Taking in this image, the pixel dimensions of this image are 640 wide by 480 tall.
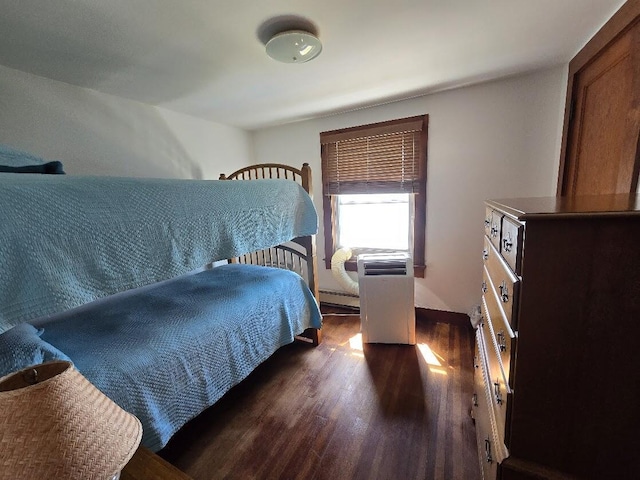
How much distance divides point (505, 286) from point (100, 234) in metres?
1.36

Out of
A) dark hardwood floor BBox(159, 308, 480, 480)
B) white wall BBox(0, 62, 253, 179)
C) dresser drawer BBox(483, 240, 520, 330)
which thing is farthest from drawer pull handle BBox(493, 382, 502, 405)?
white wall BBox(0, 62, 253, 179)

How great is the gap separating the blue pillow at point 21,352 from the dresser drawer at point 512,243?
4.94 feet

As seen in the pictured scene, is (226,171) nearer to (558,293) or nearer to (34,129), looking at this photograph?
(34,129)

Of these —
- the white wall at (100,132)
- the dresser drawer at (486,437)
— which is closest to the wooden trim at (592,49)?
the dresser drawer at (486,437)

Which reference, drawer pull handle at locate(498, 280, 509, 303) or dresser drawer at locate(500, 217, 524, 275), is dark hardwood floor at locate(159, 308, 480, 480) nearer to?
drawer pull handle at locate(498, 280, 509, 303)

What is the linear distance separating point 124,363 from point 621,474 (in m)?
1.62

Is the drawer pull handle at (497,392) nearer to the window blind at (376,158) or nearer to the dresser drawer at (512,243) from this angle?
the dresser drawer at (512,243)

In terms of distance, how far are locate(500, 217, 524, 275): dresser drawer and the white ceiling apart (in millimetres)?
1013

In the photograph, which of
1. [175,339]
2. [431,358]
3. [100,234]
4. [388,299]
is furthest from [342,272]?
[100,234]

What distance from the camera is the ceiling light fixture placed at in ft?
4.10

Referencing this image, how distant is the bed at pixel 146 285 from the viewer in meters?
0.80

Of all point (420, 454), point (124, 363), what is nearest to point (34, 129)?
point (124, 363)

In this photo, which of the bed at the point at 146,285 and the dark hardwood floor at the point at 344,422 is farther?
the dark hardwood floor at the point at 344,422

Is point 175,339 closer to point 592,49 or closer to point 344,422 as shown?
point 344,422
